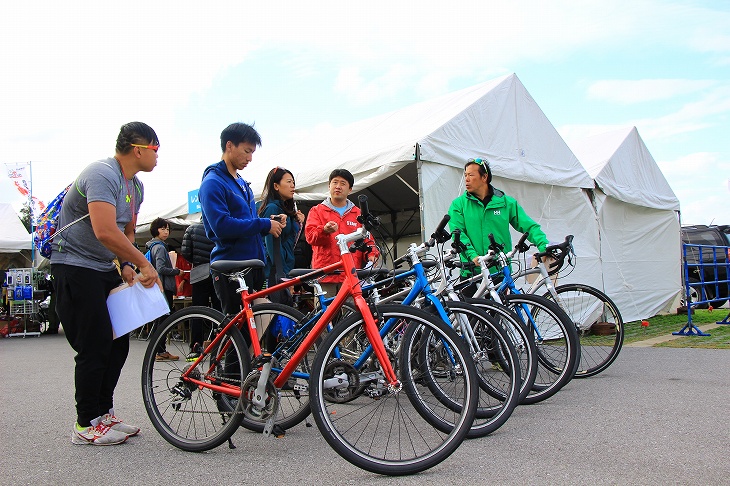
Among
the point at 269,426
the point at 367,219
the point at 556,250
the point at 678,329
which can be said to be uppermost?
the point at 367,219

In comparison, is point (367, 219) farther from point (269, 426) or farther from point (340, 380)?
point (269, 426)

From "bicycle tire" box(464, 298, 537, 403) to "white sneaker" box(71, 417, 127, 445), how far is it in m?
2.20

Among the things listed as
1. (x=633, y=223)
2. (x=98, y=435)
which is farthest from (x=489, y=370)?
(x=633, y=223)

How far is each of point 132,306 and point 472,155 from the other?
507cm

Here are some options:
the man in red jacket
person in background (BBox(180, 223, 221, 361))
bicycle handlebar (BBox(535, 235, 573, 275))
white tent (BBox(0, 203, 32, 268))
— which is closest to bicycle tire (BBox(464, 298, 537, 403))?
bicycle handlebar (BBox(535, 235, 573, 275))

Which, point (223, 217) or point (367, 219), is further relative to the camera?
point (223, 217)

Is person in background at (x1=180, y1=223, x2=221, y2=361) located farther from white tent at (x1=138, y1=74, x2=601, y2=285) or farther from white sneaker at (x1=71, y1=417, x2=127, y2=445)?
white sneaker at (x1=71, y1=417, x2=127, y2=445)

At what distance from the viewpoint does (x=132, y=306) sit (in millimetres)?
3434

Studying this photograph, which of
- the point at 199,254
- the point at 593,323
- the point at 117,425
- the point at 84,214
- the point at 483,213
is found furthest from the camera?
the point at 199,254

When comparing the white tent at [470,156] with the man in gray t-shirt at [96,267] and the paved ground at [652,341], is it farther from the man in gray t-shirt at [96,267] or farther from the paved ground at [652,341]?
the man in gray t-shirt at [96,267]

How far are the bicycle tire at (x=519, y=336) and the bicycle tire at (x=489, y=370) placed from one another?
0.19m

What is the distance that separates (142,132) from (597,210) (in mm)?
7714

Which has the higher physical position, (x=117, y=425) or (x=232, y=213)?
(x=232, y=213)

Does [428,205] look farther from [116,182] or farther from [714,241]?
[714,241]
